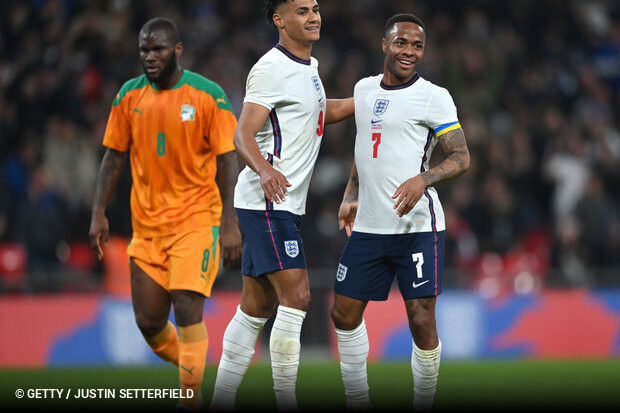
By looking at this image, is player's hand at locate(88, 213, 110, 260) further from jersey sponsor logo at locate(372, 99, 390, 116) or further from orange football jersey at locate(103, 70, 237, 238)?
jersey sponsor logo at locate(372, 99, 390, 116)

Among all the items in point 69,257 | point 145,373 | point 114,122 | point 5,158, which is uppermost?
point 114,122

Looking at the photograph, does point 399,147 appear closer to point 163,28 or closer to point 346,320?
point 346,320

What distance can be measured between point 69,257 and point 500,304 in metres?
5.57

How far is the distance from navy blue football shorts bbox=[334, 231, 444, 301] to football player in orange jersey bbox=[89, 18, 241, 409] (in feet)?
3.10

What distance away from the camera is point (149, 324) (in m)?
6.49

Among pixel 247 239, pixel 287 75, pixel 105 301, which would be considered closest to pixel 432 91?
pixel 287 75

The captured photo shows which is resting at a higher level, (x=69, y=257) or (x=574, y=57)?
(x=574, y=57)

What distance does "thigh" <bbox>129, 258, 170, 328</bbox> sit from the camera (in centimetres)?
644

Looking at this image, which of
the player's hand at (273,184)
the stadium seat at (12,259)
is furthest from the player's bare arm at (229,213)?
the stadium seat at (12,259)

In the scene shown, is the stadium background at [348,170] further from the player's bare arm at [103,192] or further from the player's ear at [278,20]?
the player's ear at [278,20]

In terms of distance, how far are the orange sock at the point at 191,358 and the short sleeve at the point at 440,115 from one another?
1992mm

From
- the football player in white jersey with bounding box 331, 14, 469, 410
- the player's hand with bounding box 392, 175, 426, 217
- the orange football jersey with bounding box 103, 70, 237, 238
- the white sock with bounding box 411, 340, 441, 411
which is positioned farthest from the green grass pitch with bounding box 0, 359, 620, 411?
the player's hand with bounding box 392, 175, 426, 217

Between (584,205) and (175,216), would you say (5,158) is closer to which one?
(175,216)

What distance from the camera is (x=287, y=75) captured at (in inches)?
228
